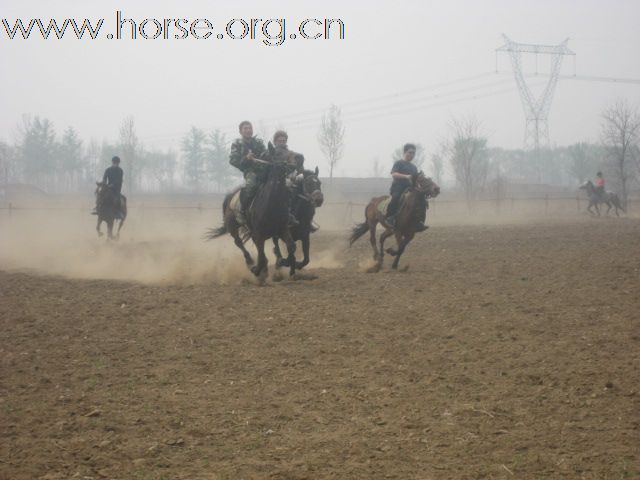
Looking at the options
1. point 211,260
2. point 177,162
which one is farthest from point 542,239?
point 177,162

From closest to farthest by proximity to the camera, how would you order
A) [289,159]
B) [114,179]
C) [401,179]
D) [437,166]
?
1. [289,159]
2. [401,179]
3. [114,179]
4. [437,166]

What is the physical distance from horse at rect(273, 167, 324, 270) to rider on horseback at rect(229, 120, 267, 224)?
0.75 metres

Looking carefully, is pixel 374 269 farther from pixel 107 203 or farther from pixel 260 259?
pixel 107 203

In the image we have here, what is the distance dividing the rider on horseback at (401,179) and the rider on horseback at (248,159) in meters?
3.46

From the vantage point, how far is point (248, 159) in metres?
12.5

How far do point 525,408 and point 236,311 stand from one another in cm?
506

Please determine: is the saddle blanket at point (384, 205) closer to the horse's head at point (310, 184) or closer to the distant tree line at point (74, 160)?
the horse's head at point (310, 184)

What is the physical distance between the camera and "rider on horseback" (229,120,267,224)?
12.6 m

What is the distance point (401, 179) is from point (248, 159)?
414cm

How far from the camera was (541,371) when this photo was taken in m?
6.51

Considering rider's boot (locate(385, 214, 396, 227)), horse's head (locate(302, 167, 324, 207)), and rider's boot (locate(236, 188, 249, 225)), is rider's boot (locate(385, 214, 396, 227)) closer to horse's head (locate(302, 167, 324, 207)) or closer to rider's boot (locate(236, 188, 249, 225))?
horse's head (locate(302, 167, 324, 207))

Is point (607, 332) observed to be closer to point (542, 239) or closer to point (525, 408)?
point (525, 408)

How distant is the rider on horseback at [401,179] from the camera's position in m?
15.2

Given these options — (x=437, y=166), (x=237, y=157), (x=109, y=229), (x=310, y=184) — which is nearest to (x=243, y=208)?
(x=237, y=157)
